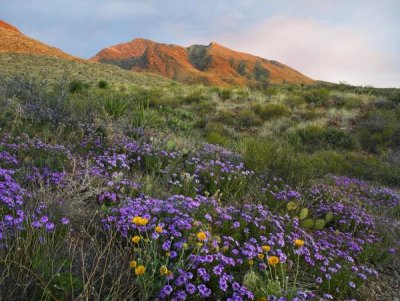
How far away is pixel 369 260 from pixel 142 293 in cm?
275

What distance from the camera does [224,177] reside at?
17.3 feet

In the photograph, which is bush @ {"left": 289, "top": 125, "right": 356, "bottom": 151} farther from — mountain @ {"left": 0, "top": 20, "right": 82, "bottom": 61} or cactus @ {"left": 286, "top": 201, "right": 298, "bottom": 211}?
mountain @ {"left": 0, "top": 20, "right": 82, "bottom": 61}

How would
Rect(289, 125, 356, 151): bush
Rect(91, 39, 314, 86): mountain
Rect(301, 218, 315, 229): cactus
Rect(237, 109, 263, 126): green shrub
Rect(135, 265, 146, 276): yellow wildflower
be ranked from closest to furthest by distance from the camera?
Rect(135, 265, 146, 276): yellow wildflower → Rect(301, 218, 315, 229): cactus → Rect(289, 125, 356, 151): bush → Rect(237, 109, 263, 126): green shrub → Rect(91, 39, 314, 86): mountain

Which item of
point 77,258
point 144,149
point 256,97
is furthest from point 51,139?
point 256,97

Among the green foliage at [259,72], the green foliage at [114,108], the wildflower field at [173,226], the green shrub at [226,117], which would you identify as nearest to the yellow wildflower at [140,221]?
the wildflower field at [173,226]

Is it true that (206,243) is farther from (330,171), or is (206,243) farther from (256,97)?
(256,97)

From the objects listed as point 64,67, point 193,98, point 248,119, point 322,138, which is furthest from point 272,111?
point 64,67

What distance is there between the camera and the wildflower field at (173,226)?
8.63 feet

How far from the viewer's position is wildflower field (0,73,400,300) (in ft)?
8.63

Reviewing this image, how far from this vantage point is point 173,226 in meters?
3.20

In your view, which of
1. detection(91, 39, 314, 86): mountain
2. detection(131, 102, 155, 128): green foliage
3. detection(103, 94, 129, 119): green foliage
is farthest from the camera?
detection(91, 39, 314, 86): mountain

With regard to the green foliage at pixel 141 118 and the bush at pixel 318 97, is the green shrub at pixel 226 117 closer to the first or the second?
the green foliage at pixel 141 118

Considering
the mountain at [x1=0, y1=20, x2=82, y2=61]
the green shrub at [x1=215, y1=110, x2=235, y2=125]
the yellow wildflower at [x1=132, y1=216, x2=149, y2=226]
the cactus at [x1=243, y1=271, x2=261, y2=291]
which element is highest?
the mountain at [x1=0, y1=20, x2=82, y2=61]

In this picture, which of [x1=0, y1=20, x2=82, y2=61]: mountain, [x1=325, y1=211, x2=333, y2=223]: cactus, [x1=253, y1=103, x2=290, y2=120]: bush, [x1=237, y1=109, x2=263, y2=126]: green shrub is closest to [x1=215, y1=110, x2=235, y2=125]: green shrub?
[x1=237, y1=109, x2=263, y2=126]: green shrub
